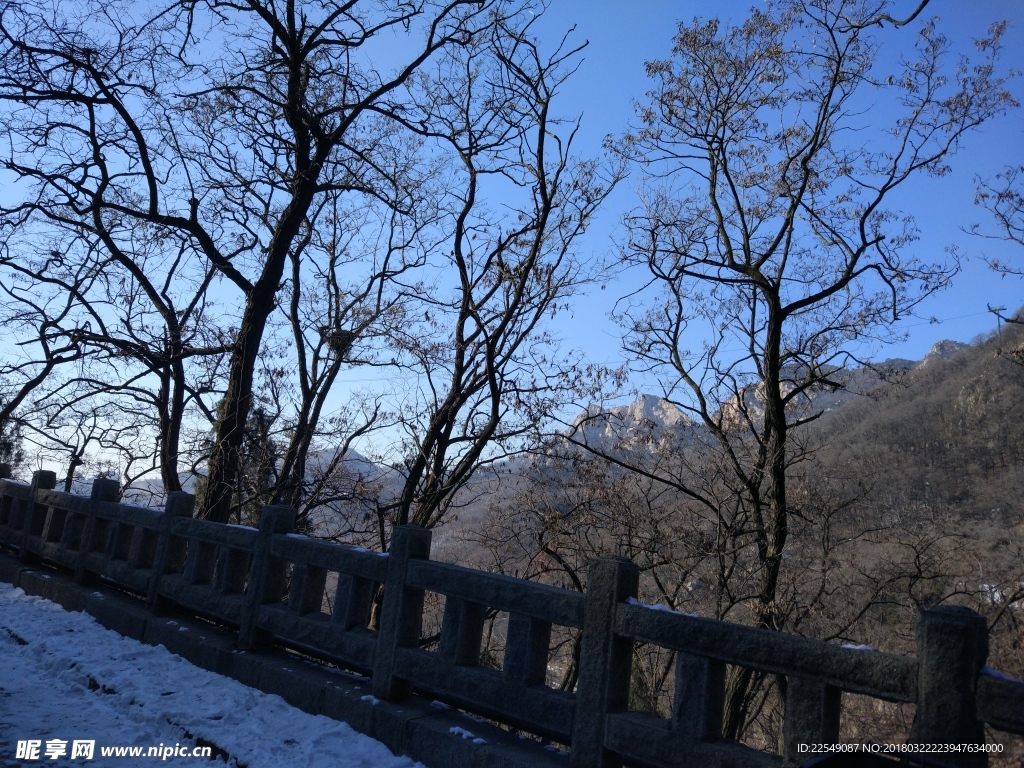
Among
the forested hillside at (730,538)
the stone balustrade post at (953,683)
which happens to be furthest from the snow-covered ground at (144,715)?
the forested hillside at (730,538)

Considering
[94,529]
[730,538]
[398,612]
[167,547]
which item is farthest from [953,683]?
[730,538]

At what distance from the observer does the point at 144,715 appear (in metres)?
5.12

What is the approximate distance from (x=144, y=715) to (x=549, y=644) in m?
2.95

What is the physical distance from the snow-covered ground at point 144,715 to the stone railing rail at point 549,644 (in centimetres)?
48

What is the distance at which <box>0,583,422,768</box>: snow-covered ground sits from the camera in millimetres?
4523

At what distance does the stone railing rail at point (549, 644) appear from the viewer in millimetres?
2998

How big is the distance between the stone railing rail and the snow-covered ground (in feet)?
1.57

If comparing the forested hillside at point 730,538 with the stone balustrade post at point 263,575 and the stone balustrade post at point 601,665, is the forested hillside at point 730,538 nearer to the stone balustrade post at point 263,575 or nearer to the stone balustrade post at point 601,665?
the stone balustrade post at point 263,575

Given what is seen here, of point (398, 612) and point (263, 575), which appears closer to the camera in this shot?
point (398, 612)

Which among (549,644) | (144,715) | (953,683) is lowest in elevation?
(144,715)

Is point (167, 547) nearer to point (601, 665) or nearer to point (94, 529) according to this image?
point (94, 529)

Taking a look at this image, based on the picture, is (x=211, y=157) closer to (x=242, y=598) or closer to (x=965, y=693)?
(x=242, y=598)

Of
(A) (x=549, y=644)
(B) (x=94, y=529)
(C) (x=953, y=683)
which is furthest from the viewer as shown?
(B) (x=94, y=529)

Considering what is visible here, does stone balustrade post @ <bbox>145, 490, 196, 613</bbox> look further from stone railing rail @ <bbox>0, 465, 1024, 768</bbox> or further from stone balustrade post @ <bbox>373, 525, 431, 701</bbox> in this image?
stone balustrade post @ <bbox>373, 525, 431, 701</bbox>
